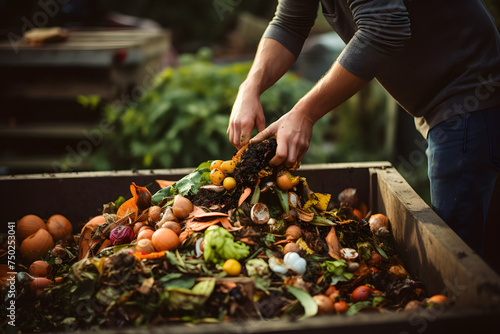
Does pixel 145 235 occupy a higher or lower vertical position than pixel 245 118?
lower

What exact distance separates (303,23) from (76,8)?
5439 mm

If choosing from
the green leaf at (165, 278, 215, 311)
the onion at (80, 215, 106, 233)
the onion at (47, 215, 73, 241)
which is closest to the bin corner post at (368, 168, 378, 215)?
the green leaf at (165, 278, 215, 311)

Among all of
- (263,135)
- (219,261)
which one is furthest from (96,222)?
(263,135)

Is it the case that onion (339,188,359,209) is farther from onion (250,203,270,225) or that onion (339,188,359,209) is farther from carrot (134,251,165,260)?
carrot (134,251,165,260)

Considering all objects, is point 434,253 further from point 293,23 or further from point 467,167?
point 293,23

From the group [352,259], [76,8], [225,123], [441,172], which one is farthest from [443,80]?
[76,8]

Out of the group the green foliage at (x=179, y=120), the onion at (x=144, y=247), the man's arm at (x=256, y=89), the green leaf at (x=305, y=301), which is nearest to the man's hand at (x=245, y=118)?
the man's arm at (x=256, y=89)

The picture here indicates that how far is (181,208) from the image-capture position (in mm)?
1632

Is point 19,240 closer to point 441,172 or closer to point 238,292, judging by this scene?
point 238,292

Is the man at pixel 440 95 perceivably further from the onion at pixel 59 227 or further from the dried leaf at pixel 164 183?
the onion at pixel 59 227

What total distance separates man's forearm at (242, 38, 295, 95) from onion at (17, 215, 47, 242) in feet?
3.85

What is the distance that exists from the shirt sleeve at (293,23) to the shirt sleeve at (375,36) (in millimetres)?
474

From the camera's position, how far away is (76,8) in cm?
625

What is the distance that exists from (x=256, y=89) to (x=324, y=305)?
97 cm
